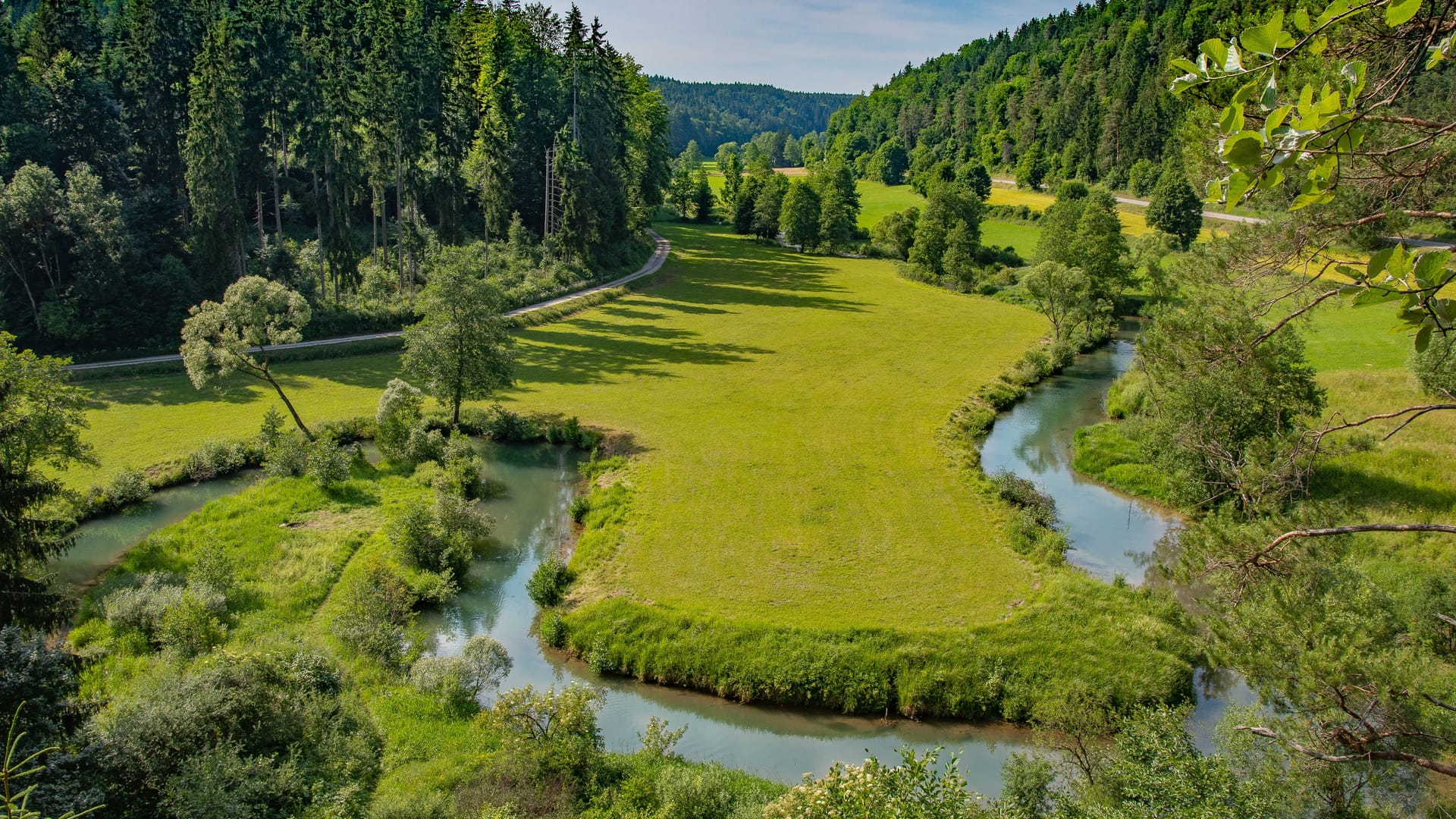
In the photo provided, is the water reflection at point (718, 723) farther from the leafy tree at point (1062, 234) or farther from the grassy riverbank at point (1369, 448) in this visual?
the leafy tree at point (1062, 234)

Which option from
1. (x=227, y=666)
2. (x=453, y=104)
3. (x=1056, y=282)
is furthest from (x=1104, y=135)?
(x=227, y=666)

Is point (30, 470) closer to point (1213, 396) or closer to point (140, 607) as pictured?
point (140, 607)

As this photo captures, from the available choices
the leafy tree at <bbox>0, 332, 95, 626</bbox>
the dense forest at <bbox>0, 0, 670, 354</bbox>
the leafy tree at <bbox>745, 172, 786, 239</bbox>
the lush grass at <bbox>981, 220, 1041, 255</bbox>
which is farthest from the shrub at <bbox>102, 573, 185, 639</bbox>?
the leafy tree at <bbox>745, 172, 786, 239</bbox>

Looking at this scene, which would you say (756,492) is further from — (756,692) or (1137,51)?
(1137,51)

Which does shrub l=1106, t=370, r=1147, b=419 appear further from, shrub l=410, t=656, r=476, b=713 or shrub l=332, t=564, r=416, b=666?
shrub l=332, t=564, r=416, b=666

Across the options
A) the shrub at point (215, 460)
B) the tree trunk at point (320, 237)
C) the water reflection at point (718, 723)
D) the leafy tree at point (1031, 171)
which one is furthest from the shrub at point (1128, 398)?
the leafy tree at point (1031, 171)

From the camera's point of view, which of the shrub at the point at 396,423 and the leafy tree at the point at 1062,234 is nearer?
the shrub at the point at 396,423
